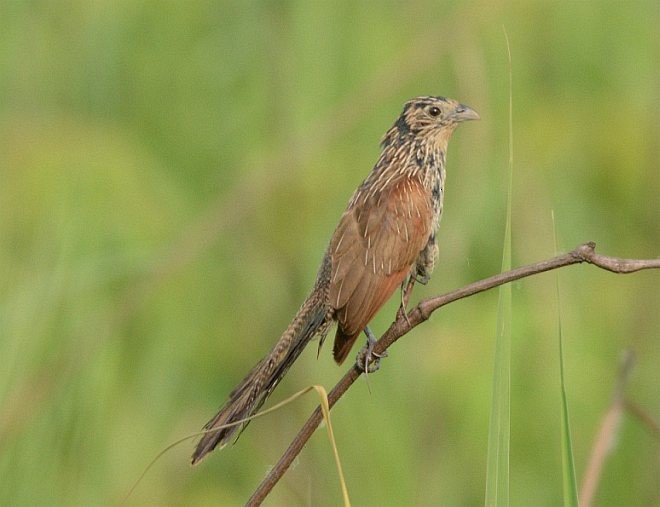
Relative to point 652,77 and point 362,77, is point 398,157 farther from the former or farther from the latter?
point 652,77

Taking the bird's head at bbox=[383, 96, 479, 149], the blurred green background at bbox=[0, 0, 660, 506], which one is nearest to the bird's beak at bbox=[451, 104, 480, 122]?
the bird's head at bbox=[383, 96, 479, 149]

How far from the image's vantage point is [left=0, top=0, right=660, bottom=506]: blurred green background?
364 cm

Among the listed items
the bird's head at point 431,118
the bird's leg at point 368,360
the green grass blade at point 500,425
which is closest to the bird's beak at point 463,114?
the bird's head at point 431,118

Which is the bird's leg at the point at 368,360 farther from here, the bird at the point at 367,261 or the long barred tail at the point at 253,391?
the long barred tail at the point at 253,391

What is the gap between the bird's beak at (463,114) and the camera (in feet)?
10.8

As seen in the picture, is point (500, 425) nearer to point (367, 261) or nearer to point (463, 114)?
point (367, 261)

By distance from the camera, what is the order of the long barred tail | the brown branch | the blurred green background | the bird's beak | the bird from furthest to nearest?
the blurred green background
the bird's beak
the bird
the long barred tail
the brown branch

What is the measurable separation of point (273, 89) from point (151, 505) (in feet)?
4.99

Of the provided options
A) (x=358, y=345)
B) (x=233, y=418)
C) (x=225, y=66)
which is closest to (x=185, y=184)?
(x=225, y=66)

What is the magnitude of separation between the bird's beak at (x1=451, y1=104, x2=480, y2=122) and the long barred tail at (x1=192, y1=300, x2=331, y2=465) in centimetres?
85

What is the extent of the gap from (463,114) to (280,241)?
1.50 metres

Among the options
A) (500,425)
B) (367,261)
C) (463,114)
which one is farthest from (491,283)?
(463,114)

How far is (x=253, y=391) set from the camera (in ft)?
8.14

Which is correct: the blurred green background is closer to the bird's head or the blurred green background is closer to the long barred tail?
the bird's head
